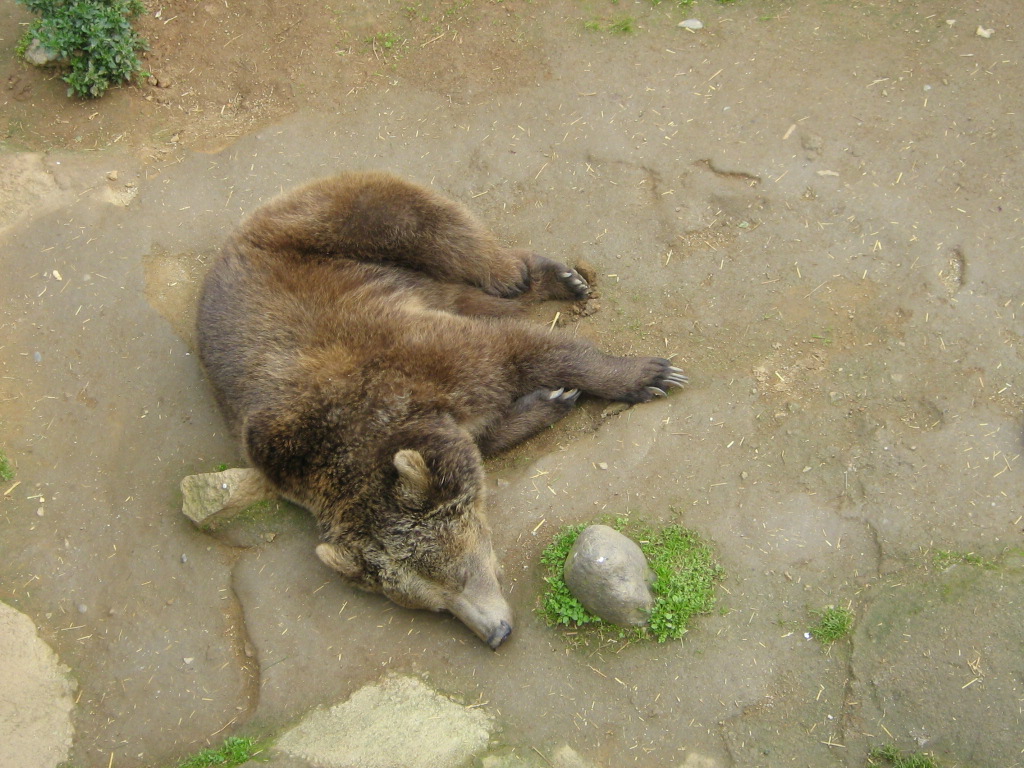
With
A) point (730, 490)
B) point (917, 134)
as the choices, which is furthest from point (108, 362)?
point (917, 134)

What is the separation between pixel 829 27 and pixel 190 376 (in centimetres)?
675

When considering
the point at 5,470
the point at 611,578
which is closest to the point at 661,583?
the point at 611,578

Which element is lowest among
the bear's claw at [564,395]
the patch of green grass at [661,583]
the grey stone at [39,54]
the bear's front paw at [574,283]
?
the patch of green grass at [661,583]

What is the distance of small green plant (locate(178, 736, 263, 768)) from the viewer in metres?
4.70

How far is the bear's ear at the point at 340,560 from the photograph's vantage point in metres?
5.18

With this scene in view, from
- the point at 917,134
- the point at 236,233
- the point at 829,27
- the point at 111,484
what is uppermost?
the point at 829,27

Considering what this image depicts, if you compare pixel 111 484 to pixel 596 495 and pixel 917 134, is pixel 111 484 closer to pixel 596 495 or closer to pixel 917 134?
pixel 596 495

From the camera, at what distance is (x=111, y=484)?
6.13 meters

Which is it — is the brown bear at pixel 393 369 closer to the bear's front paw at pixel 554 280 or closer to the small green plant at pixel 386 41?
the bear's front paw at pixel 554 280

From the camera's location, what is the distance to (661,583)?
483cm

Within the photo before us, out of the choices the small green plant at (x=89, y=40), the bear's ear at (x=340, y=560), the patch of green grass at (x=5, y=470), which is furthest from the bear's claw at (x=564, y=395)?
A: the small green plant at (x=89, y=40)

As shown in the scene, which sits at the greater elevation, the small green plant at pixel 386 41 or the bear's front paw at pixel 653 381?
the small green plant at pixel 386 41

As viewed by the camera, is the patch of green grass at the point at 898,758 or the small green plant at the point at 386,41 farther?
the small green plant at the point at 386,41

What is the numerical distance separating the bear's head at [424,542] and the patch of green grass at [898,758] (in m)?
2.21
